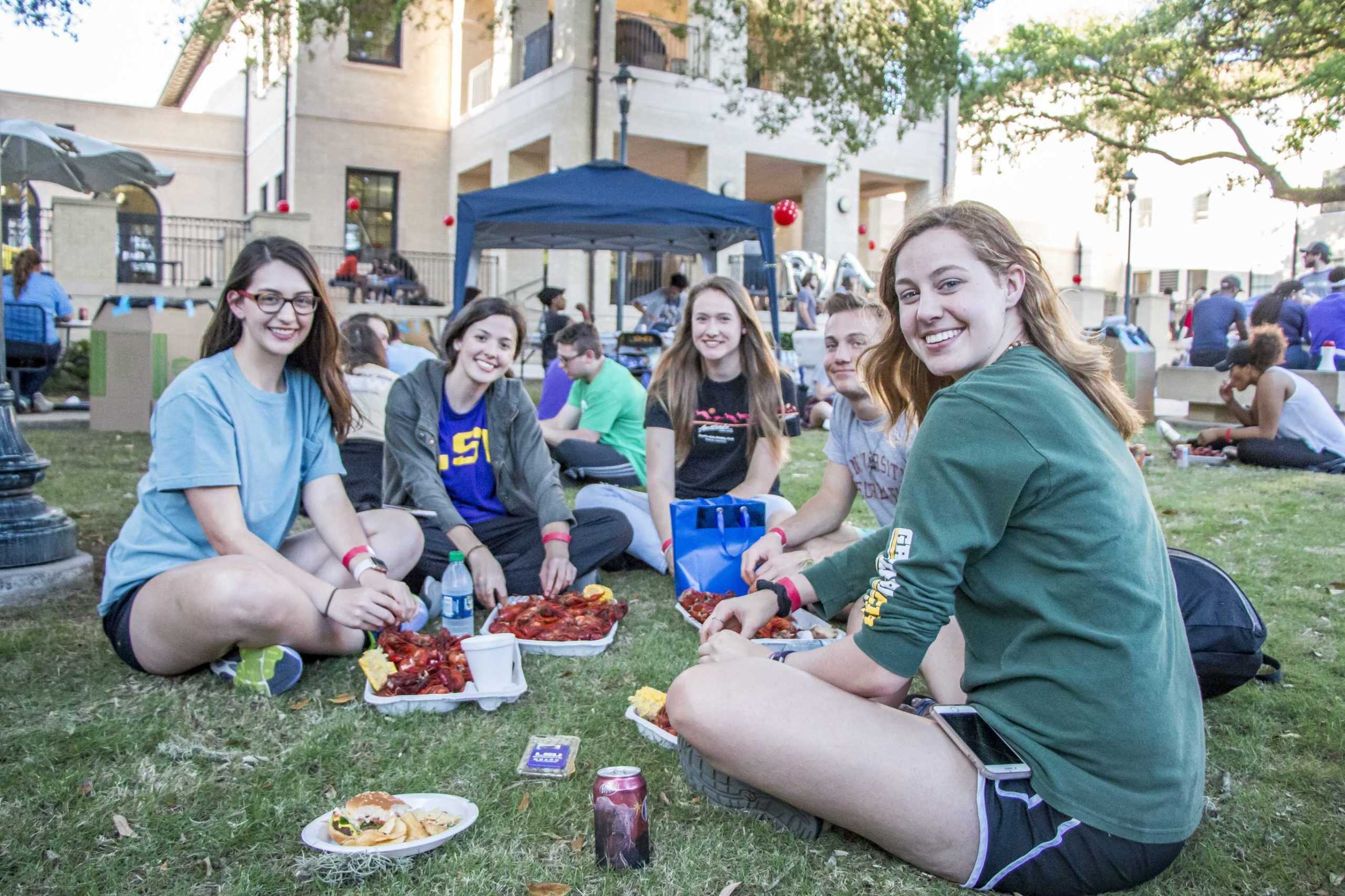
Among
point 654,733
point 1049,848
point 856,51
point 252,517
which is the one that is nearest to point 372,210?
point 856,51

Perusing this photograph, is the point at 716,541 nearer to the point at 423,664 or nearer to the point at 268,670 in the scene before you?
the point at 423,664

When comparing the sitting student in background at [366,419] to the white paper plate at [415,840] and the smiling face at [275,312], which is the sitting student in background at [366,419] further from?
the white paper plate at [415,840]

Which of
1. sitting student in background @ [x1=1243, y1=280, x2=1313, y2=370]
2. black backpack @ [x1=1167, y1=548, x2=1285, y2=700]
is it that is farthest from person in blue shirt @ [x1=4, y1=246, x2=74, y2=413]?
sitting student in background @ [x1=1243, y1=280, x2=1313, y2=370]

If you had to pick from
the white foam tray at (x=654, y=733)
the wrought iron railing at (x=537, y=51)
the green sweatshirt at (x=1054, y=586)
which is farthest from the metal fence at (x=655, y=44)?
the green sweatshirt at (x=1054, y=586)

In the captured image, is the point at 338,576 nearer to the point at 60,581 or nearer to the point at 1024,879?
the point at 60,581

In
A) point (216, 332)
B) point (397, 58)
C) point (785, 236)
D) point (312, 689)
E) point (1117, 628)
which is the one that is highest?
point (397, 58)

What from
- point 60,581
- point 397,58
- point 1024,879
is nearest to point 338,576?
point 60,581

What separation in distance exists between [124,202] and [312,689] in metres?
30.7

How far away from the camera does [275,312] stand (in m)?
3.46

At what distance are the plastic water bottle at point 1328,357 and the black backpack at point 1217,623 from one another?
35.5ft

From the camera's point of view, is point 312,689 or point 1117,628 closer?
point 1117,628

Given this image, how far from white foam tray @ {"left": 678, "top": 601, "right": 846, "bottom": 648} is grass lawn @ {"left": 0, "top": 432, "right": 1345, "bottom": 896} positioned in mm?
107

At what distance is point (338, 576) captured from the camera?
3.73 metres

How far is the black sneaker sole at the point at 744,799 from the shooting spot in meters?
2.40
